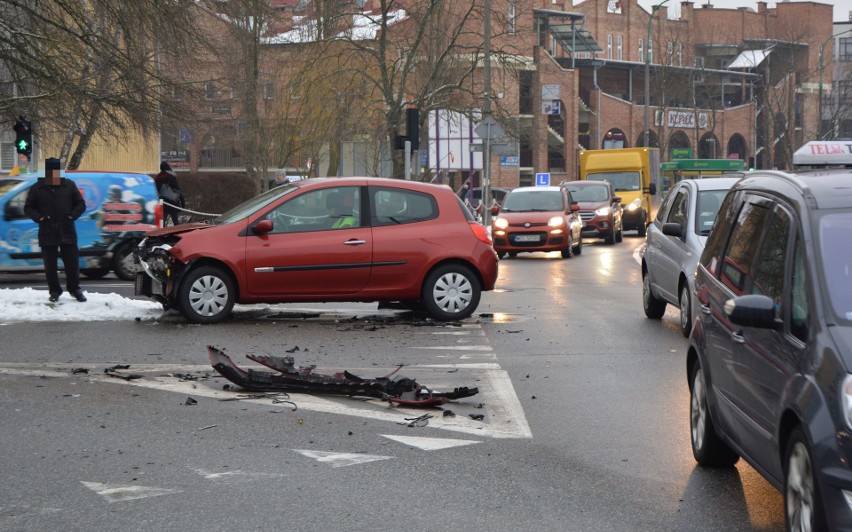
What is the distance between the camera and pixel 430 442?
7734 mm

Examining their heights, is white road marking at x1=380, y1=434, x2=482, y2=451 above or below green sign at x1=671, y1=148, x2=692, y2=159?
below

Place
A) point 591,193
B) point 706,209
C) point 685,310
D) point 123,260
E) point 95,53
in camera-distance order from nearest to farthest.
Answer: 1. point 685,310
2. point 706,209
3. point 95,53
4. point 123,260
5. point 591,193

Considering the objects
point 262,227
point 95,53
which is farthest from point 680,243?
point 95,53

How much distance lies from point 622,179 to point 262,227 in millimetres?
28472

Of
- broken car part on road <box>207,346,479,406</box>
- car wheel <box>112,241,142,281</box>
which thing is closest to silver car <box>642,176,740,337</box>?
broken car part on road <box>207,346,479,406</box>

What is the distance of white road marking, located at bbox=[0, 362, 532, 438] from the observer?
8.34m

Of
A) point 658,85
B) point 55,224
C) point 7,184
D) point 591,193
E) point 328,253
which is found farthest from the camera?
point 658,85

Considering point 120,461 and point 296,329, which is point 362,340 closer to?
point 296,329

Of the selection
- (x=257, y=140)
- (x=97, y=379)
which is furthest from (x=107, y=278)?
(x=257, y=140)

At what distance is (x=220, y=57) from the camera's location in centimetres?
2258

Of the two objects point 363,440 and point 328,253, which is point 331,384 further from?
point 328,253

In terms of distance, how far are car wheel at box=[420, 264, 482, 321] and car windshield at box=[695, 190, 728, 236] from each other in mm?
2737

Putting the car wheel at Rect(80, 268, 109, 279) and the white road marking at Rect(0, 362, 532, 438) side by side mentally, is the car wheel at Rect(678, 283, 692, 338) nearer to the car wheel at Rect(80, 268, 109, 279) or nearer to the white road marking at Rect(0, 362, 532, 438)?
the white road marking at Rect(0, 362, 532, 438)

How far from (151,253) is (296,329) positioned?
1.90 meters
